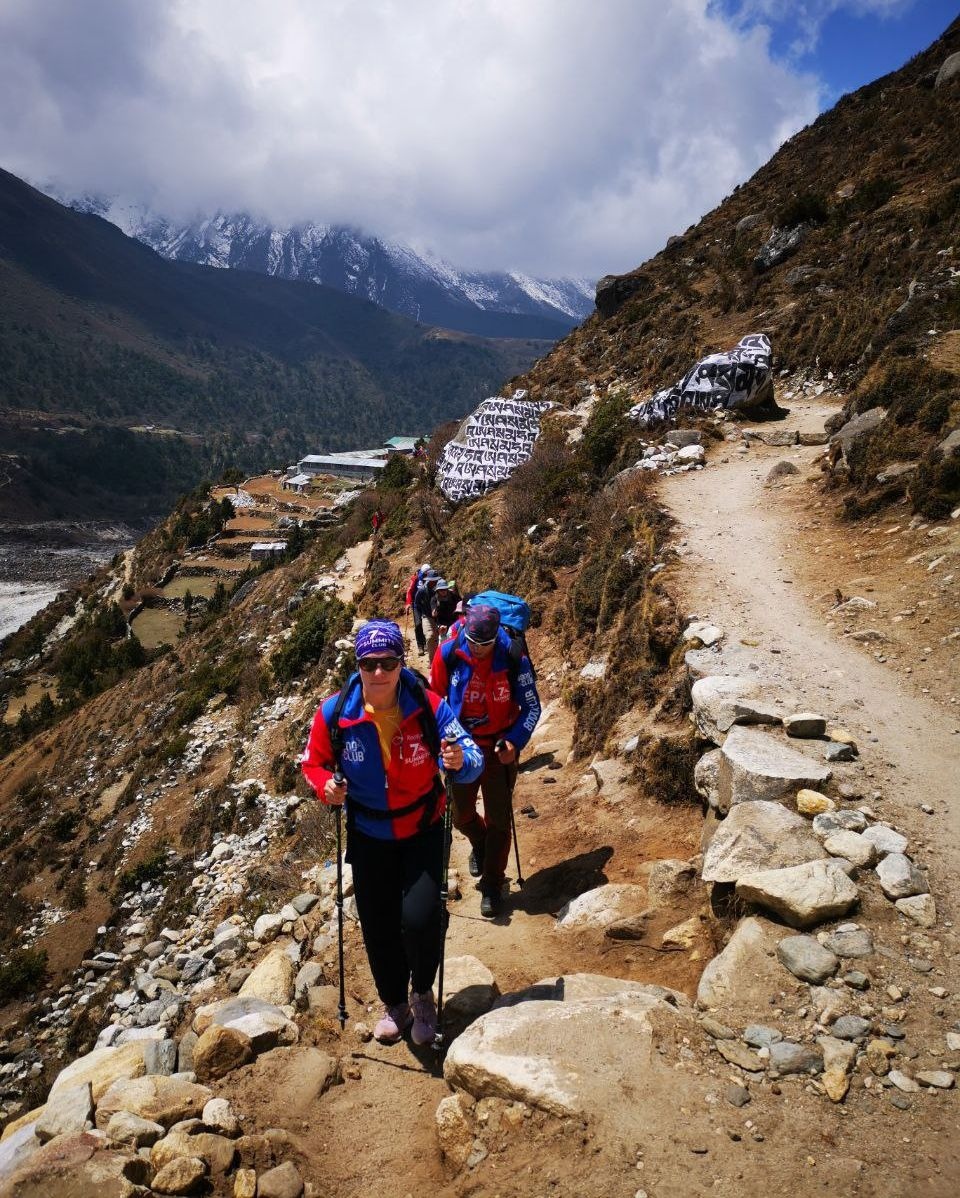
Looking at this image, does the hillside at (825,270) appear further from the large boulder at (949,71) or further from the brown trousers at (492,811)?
the brown trousers at (492,811)

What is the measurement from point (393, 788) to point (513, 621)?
201 cm

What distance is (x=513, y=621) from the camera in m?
5.29

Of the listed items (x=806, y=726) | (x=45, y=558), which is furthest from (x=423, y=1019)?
(x=45, y=558)

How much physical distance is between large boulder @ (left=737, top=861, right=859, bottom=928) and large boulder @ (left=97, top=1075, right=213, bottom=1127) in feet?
9.95

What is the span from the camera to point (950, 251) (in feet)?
56.4

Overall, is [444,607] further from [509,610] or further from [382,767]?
[382,767]

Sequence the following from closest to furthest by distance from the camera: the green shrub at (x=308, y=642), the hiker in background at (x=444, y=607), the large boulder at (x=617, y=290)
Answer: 1. the hiker in background at (x=444, y=607)
2. the green shrub at (x=308, y=642)
3. the large boulder at (x=617, y=290)

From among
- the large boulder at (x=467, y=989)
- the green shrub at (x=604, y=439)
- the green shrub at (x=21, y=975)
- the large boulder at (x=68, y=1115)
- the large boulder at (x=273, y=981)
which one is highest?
the green shrub at (x=604, y=439)

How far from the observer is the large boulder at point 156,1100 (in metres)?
3.19

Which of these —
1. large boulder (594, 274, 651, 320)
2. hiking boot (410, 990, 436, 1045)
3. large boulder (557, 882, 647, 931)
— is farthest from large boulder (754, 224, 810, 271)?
hiking boot (410, 990, 436, 1045)

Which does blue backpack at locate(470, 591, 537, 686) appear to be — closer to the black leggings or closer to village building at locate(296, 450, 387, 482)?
the black leggings

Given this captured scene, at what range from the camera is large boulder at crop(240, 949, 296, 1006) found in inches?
183

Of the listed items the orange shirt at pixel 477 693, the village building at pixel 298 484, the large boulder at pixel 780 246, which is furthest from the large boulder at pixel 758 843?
the village building at pixel 298 484

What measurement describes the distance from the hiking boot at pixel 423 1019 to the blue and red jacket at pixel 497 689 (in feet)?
5.50
